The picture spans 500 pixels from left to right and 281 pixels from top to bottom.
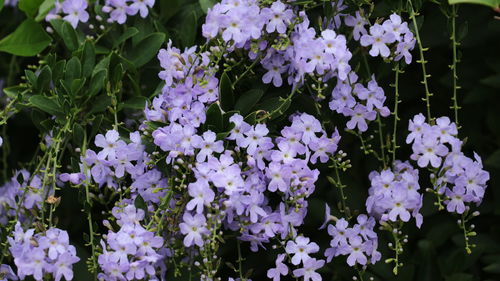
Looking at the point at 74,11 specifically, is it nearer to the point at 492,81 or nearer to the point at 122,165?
the point at 122,165

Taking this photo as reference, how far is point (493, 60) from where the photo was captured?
5.62ft

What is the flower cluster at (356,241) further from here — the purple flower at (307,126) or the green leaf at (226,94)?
the green leaf at (226,94)

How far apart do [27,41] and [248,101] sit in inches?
21.6

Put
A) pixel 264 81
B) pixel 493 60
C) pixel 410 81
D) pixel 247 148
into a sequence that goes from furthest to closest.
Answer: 1. pixel 410 81
2. pixel 493 60
3. pixel 264 81
4. pixel 247 148

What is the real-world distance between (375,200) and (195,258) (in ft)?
1.21

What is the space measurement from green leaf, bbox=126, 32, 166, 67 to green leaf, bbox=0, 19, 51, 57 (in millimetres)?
204

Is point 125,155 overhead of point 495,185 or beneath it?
overhead

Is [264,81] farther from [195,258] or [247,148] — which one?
[195,258]

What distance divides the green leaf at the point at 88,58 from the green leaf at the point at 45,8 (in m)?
0.15

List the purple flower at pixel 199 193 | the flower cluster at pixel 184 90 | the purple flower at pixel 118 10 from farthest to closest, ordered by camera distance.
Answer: the purple flower at pixel 118 10 < the flower cluster at pixel 184 90 < the purple flower at pixel 199 193

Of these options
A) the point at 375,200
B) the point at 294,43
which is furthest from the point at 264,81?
the point at 375,200

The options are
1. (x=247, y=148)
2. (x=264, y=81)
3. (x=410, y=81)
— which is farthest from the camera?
(x=410, y=81)

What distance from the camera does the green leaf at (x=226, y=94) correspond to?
1.45 meters

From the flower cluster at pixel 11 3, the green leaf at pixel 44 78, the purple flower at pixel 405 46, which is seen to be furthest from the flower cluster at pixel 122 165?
the flower cluster at pixel 11 3
